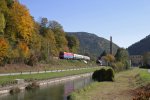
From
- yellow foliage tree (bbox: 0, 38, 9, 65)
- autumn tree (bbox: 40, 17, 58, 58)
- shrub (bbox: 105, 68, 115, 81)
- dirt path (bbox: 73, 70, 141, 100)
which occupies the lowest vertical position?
dirt path (bbox: 73, 70, 141, 100)

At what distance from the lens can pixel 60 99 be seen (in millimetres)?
36719

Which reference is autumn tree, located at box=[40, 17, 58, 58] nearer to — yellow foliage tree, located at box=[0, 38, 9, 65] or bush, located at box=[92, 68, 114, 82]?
yellow foliage tree, located at box=[0, 38, 9, 65]

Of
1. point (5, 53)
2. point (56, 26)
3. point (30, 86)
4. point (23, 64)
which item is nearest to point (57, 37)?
point (56, 26)

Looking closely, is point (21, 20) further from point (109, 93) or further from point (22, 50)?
point (109, 93)

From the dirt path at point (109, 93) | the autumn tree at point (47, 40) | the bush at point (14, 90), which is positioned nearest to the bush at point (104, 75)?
the dirt path at point (109, 93)

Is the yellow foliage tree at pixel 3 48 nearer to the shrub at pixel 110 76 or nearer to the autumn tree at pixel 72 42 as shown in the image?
the shrub at pixel 110 76

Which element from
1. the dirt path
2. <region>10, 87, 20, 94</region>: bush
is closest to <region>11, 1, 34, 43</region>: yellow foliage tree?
the dirt path

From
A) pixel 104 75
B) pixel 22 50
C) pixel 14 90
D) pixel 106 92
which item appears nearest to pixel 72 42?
pixel 22 50

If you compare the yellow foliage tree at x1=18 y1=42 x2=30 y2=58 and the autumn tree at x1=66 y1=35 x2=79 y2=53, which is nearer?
the yellow foliage tree at x1=18 y1=42 x2=30 y2=58

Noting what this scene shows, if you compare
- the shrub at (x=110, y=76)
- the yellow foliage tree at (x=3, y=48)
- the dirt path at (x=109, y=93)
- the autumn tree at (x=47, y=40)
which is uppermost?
the autumn tree at (x=47, y=40)

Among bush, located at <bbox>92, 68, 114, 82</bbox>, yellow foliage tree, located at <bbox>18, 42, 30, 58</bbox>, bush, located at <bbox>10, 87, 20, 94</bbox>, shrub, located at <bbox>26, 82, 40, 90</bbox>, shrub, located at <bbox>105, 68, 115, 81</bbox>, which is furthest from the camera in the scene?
yellow foliage tree, located at <bbox>18, 42, 30, 58</bbox>

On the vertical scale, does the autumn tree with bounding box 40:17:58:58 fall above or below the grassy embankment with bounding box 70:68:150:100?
above

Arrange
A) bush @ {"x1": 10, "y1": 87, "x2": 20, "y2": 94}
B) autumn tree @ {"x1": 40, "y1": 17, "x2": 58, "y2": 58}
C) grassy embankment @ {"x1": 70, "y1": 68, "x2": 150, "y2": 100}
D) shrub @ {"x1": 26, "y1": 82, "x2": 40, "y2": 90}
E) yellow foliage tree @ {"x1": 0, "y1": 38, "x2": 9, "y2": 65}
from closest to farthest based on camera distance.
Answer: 1. grassy embankment @ {"x1": 70, "y1": 68, "x2": 150, "y2": 100}
2. bush @ {"x1": 10, "y1": 87, "x2": 20, "y2": 94}
3. shrub @ {"x1": 26, "y1": 82, "x2": 40, "y2": 90}
4. yellow foliage tree @ {"x1": 0, "y1": 38, "x2": 9, "y2": 65}
5. autumn tree @ {"x1": 40, "y1": 17, "x2": 58, "y2": 58}

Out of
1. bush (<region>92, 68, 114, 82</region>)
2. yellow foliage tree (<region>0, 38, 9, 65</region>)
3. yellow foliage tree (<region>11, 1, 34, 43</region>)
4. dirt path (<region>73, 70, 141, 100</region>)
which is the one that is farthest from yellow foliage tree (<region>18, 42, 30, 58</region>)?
dirt path (<region>73, 70, 141, 100</region>)
